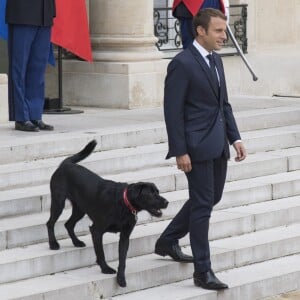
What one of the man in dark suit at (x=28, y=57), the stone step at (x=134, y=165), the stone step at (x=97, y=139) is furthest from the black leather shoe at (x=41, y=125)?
the stone step at (x=134, y=165)

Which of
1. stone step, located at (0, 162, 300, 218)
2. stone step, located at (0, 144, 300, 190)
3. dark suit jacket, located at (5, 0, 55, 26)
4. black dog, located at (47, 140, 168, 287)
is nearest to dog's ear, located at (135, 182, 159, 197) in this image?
black dog, located at (47, 140, 168, 287)

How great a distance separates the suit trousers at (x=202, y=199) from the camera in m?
8.20

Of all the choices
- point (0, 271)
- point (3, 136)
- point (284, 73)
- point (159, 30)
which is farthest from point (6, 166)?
point (284, 73)

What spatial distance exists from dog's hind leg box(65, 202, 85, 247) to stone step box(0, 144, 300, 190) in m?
1.00

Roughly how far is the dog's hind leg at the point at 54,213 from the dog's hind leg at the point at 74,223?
114 mm

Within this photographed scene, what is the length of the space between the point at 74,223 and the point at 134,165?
1885 millimetres

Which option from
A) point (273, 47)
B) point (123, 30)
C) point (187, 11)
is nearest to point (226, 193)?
point (187, 11)

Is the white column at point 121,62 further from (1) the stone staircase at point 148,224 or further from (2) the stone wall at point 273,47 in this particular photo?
(2) the stone wall at point 273,47

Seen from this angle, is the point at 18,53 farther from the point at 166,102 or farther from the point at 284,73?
the point at 284,73

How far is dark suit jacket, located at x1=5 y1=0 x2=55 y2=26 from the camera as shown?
1119cm

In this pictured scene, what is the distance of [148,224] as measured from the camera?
9.59m

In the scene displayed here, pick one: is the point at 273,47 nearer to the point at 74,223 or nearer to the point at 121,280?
the point at 74,223

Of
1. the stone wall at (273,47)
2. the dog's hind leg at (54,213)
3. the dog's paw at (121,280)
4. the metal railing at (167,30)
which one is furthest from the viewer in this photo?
the stone wall at (273,47)

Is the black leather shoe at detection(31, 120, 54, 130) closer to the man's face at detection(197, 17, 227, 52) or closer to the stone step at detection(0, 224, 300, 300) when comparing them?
the stone step at detection(0, 224, 300, 300)
